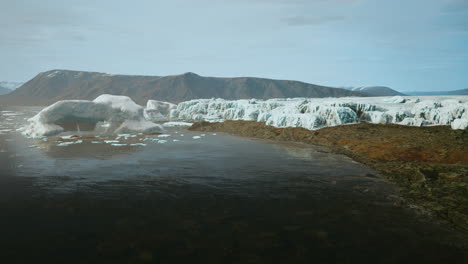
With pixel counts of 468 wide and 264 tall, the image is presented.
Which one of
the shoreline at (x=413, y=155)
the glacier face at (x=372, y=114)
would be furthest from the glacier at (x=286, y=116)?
the shoreline at (x=413, y=155)

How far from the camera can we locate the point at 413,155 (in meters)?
14.6

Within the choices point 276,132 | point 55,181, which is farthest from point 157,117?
point 55,181

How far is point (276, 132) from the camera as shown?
2519cm

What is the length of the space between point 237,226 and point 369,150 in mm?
12232

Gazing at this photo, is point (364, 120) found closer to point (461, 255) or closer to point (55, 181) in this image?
point (461, 255)

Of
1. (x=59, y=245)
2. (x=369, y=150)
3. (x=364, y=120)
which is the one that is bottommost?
(x=59, y=245)

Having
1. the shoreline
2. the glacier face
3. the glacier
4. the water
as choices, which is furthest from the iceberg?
the glacier face

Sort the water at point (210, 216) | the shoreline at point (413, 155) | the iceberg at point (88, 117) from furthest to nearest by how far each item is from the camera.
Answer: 1. the iceberg at point (88, 117)
2. the shoreline at point (413, 155)
3. the water at point (210, 216)

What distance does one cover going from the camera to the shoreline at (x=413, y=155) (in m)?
8.74

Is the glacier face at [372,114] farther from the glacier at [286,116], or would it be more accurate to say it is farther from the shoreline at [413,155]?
the shoreline at [413,155]

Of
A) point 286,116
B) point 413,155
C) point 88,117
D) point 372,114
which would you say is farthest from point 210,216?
point 372,114

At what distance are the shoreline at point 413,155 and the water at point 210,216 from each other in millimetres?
820

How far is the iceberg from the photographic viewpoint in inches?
863

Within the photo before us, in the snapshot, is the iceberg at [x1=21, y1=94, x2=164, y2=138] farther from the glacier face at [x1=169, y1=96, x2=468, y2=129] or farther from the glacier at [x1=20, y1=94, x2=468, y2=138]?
the glacier face at [x1=169, y1=96, x2=468, y2=129]
